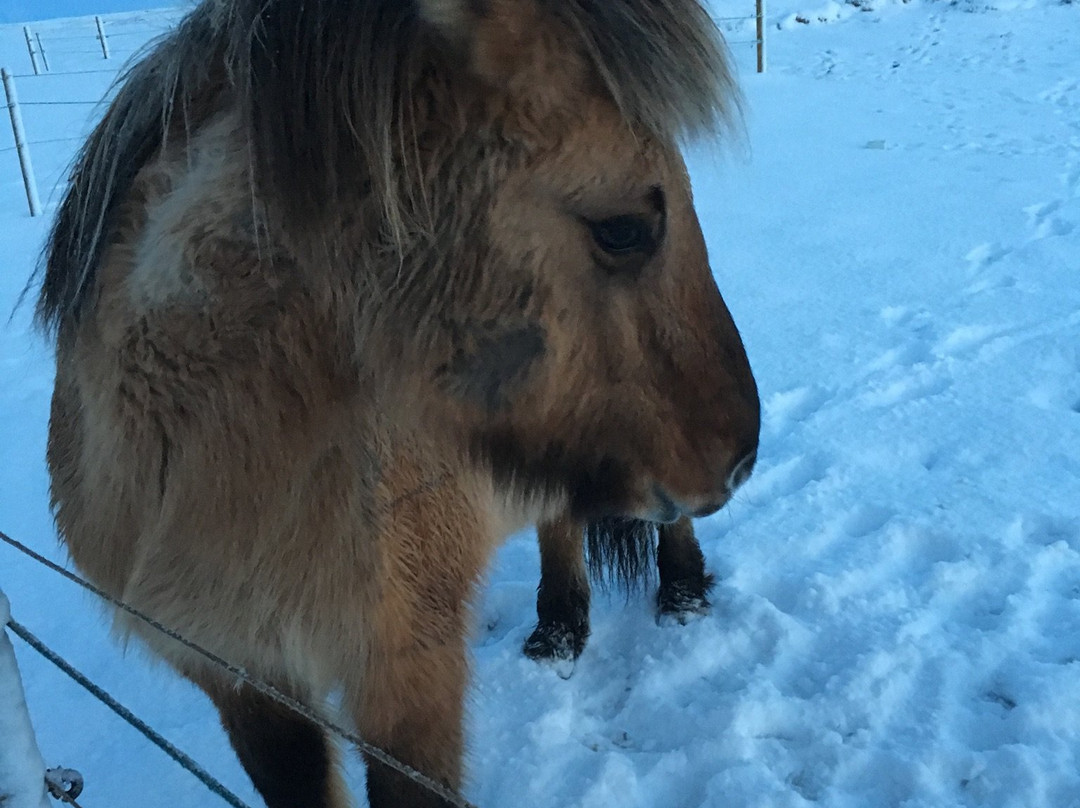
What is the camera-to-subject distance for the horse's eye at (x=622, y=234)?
109cm

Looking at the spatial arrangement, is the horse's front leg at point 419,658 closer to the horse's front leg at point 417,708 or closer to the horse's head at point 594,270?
the horse's front leg at point 417,708

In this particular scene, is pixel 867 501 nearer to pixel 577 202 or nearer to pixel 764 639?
pixel 764 639

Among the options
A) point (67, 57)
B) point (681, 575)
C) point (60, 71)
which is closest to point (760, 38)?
point (681, 575)

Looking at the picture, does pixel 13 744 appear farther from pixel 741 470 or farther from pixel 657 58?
pixel 657 58

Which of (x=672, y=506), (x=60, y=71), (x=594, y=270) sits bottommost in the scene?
(x=60, y=71)

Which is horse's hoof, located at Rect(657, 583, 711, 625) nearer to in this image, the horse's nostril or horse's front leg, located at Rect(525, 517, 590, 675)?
horse's front leg, located at Rect(525, 517, 590, 675)

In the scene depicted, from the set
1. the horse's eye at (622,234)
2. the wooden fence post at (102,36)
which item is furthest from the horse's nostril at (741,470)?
the wooden fence post at (102,36)

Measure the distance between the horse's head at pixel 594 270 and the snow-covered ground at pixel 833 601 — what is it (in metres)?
0.22

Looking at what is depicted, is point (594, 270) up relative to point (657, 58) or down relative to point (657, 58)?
down

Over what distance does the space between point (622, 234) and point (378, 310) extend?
352 mm

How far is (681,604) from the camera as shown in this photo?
8.28 ft

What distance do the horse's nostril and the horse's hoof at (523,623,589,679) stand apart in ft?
4.15

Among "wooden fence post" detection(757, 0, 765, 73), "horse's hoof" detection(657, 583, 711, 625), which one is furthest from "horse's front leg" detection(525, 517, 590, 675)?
"wooden fence post" detection(757, 0, 765, 73)

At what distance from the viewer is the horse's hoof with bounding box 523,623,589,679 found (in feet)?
7.97
